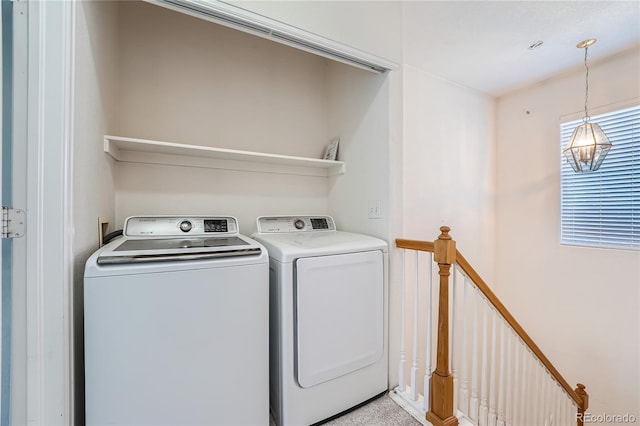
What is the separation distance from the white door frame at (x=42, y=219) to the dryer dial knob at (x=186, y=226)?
67cm

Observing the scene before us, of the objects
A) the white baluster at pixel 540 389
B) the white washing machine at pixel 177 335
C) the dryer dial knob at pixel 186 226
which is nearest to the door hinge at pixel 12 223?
the white washing machine at pixel 177 335

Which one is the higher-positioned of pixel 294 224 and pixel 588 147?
pixel 588 147

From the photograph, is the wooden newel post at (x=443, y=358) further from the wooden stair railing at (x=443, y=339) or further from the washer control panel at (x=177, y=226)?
the washer control panel at (x=177, y=226)

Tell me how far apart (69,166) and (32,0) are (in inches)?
21.0

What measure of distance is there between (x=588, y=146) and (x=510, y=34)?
115 cm

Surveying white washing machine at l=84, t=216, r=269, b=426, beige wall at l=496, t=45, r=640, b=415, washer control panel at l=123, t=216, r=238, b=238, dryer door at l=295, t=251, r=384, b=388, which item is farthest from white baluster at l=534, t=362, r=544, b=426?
washer control panel at l=123, t=216, r=238, b=238

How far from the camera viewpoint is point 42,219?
84cm

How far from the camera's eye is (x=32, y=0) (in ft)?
2.74

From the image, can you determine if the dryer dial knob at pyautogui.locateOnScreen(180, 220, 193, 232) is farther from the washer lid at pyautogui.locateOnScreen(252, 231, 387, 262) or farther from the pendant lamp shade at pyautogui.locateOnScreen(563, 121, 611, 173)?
the pendant lamp shade at pyautogui.locateOnScreen(563, 121, 611, 173)

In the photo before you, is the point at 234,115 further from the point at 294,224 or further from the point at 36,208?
the point at 36,208

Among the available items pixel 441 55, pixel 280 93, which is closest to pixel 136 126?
Result: pixel 280 93

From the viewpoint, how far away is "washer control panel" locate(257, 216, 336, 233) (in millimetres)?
1854

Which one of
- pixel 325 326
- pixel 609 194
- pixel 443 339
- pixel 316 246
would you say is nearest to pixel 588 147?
pixel 609 194

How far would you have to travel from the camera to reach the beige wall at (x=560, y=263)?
235cm
